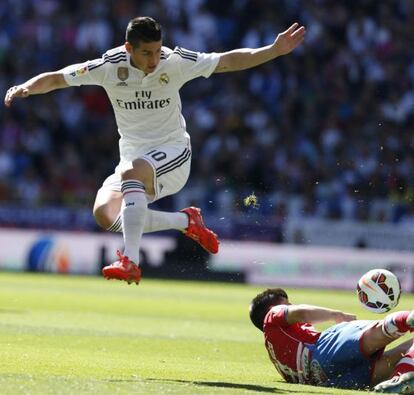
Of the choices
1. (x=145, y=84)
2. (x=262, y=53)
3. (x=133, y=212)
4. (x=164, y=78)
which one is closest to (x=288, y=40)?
(x=262, y=53)

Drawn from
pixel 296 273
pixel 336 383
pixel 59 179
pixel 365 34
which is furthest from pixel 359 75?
pixel 336 383

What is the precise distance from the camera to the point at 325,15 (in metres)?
27.5

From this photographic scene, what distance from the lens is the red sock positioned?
318 inches

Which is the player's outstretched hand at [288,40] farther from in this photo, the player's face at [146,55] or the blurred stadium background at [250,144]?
the blurred stadium background at [250,144]

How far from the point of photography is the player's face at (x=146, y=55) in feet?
31.5

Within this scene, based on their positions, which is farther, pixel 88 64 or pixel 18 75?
pixel 18 75

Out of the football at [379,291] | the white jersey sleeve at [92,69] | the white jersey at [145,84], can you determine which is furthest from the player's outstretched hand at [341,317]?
the white jersey sleeve at [92,69]

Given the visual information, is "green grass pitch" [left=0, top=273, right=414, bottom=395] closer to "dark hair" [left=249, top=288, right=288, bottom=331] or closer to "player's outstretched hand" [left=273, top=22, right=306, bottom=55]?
"dark hair" [left=249, top=288, right=288, bottom=331]

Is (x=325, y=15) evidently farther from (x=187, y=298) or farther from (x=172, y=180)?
(x=172, y=180)

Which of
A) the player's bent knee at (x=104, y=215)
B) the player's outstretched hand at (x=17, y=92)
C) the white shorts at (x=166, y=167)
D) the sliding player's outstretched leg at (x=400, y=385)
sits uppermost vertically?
the player's outstretched hand at (x=17, y=92)

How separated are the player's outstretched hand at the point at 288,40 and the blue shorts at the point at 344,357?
2.39 metres

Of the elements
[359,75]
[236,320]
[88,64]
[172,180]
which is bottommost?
[236,320]

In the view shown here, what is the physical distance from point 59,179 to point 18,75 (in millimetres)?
3790

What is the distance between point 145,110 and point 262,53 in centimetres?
122
